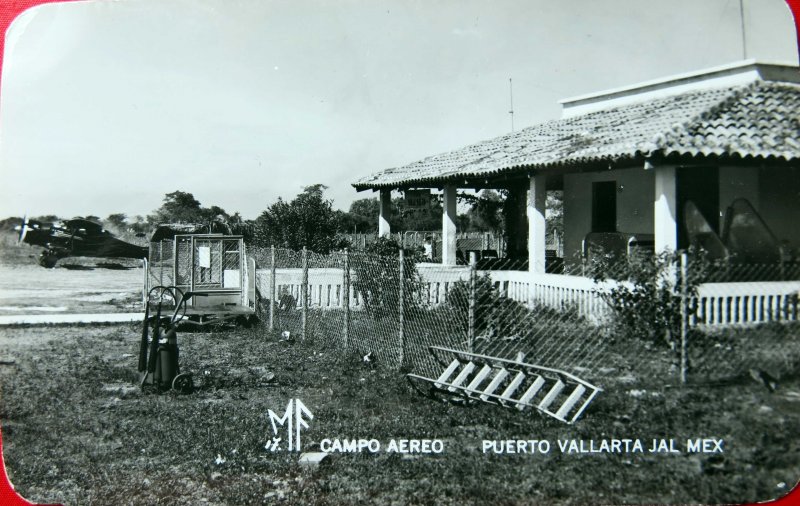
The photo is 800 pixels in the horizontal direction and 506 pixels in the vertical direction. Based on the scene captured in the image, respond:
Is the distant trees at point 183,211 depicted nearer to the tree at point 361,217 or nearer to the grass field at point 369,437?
the grass field at point 369,437

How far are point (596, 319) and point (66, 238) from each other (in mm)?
5097

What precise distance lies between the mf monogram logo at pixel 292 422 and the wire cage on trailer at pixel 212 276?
401cm

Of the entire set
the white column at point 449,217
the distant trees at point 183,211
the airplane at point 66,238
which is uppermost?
the white column at point 449,217

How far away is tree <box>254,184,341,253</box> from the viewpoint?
6852 mm

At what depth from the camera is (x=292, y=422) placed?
15.2 ft

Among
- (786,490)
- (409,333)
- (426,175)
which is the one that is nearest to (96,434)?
(409,333)

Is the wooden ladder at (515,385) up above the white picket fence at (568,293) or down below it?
below

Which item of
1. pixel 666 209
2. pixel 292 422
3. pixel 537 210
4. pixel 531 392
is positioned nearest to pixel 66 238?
pixel 292 422

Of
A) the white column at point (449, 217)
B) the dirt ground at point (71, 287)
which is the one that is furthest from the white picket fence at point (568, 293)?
the dirt ground at point (71, 287)

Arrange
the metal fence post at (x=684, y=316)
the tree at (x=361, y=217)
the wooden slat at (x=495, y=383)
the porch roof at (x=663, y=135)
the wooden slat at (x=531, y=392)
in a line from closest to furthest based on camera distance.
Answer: the wooden slat at (x=531, y=392) → the metal fence post at (x=684, y=316) → the wooden slat at (x=495, y=383) → the porch roof at (x=663, y=135) → the tree at (x=361, y=217)

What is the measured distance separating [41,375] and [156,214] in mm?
1877

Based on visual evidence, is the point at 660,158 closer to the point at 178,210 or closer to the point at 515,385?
the point at 515,385

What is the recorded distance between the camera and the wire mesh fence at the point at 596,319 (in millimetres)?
4633

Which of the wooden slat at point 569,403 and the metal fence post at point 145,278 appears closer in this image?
the wooden slat at point 569,403
